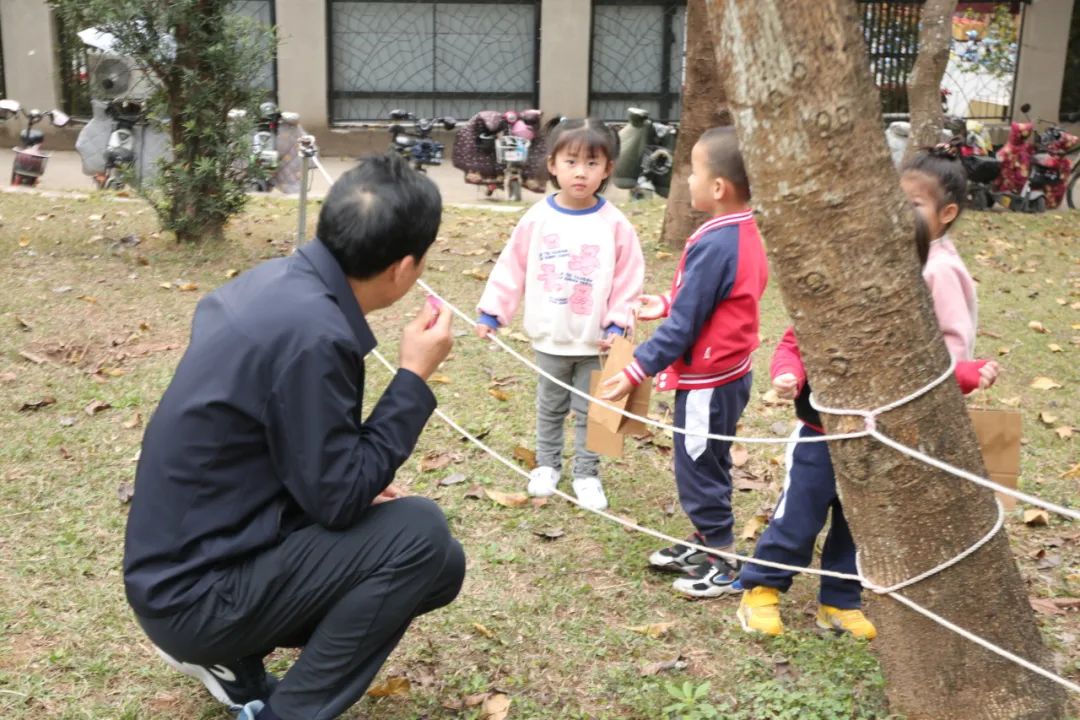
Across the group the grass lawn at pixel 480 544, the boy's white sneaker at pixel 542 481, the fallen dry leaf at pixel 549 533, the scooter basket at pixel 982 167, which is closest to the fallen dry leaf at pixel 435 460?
the grass lawn at pixel 480 544

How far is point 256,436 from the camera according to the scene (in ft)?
8.24

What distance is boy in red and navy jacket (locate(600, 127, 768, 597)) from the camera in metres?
3.63

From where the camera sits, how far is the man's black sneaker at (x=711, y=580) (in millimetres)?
3797

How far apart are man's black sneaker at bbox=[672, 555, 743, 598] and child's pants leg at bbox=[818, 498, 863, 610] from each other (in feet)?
0.95

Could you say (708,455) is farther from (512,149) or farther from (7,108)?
(7,108)

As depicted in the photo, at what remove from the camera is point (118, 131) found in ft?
38.0

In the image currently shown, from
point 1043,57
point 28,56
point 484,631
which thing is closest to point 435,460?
point 484,631

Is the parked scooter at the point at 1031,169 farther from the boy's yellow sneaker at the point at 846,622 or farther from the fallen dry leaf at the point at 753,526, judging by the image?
the boy's yellow sneaker at the point at 846,622

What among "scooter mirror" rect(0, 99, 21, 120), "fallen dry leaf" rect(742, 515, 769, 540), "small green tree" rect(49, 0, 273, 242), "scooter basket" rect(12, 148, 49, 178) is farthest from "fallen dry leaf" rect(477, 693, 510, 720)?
"scooter mirror" rect(0, 99, 21, 120)

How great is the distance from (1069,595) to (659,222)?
21.3ft

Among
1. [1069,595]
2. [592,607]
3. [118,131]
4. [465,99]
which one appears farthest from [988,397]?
[465,99]

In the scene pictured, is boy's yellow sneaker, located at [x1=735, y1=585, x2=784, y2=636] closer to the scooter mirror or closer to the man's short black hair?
the man's short black hair

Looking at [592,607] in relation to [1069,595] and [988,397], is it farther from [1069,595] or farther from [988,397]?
[988,397]

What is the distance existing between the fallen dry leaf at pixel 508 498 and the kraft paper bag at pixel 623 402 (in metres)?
0.77
